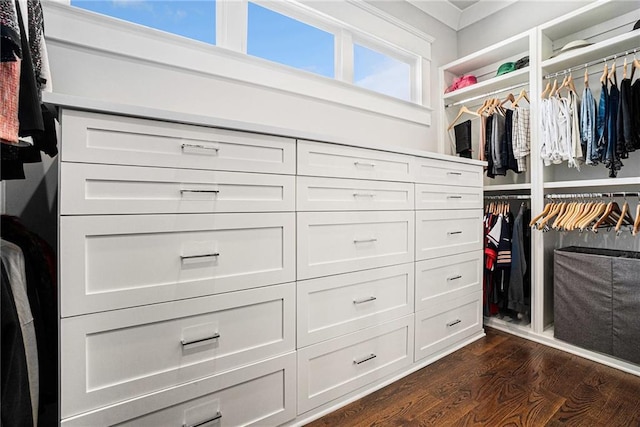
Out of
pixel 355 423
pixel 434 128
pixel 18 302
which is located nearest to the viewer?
pixel 18 302

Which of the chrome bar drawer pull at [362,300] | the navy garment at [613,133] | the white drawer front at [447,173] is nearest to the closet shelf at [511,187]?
the white drawer front at [447,173]

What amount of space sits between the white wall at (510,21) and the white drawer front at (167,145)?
8.45ft

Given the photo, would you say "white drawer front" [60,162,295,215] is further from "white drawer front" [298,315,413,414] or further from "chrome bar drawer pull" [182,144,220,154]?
"white drawer front" [298,315,413,414]

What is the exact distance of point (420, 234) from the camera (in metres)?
1.86

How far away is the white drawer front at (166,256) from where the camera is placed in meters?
0.95

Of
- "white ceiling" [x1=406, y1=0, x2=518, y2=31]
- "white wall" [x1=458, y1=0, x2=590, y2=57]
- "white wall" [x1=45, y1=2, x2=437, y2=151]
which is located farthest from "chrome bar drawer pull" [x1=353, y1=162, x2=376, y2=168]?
"white wall" [x1=458, y1=0, x2=590, y2=57]

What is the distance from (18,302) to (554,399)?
88.3 inches

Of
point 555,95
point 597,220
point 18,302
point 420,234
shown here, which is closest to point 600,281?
point 597,220

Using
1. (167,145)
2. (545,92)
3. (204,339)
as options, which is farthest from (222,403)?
(545,92)

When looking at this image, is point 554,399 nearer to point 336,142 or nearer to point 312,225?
point 312,225

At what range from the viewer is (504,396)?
159cm

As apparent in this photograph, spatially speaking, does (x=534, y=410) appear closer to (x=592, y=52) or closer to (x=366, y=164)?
(x=366, y=164)

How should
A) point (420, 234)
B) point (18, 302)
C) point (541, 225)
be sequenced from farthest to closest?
point (541, 225) < point (420, 234) < point (18, 302)

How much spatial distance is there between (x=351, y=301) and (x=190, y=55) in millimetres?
1559
